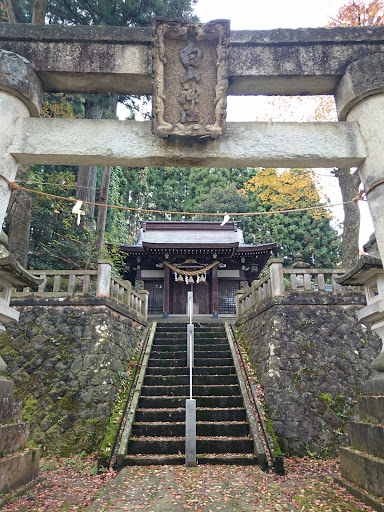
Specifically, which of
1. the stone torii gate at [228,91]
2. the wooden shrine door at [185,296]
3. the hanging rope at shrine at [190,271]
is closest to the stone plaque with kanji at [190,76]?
the stone torii gate at [228,91]

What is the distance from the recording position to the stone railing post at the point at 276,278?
8.65m

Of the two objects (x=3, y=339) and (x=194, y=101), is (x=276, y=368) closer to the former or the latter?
(x=194, y=101)

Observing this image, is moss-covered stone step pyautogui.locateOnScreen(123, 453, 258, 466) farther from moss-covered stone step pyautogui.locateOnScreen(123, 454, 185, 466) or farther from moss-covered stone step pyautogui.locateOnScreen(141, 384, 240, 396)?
moss-covered stone step pyautogui.locateOnScreen(141, 384, 240, 396)

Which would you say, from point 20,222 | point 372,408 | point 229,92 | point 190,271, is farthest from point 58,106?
point 372,408

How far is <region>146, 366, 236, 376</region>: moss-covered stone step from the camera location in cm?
880

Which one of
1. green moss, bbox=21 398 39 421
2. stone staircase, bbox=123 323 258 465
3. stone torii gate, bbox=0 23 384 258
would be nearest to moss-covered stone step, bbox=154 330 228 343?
stone staircase, bbox=123 323 258 465

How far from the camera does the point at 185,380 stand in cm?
841

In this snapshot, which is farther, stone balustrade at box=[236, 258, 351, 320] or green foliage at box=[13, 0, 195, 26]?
green foliage at box=[13, 0, 195, 26]

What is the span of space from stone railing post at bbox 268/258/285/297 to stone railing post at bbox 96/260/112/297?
414cm

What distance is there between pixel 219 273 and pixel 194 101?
530 inches

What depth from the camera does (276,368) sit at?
7.88 m

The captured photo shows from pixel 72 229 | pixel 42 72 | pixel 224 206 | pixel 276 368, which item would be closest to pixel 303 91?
pixel 42 72

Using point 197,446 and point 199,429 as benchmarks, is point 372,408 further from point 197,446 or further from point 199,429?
point 199,429

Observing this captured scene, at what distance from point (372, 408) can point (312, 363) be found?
4.29 metres
